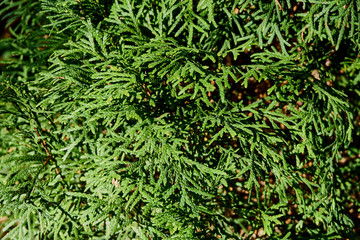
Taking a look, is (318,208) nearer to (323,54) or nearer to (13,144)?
(323,54)

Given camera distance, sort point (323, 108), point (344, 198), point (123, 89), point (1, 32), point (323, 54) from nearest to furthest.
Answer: point (123, 89) < point (323, 108) < point (323, 54) < point (344, 198) < point (1, 32)

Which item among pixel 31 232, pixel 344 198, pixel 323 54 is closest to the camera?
pixel 31 232

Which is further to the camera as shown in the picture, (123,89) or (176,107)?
(176,107)

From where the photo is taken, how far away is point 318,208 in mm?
2689

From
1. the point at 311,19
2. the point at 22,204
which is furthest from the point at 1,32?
the point at 311,19

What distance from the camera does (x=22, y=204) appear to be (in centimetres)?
221

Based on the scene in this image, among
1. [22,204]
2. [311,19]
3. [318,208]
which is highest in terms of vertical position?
[311,19]

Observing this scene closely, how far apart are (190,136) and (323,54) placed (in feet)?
5.43

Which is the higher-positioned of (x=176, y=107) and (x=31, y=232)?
(x=176, y=107)

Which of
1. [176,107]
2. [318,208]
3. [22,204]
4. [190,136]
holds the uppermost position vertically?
[176,107]

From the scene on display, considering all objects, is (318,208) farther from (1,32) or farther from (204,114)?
(1,32)

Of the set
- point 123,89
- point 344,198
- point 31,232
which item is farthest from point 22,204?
point 344,198

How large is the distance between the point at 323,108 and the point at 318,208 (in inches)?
40.0

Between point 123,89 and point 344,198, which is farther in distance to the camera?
point 344,198
